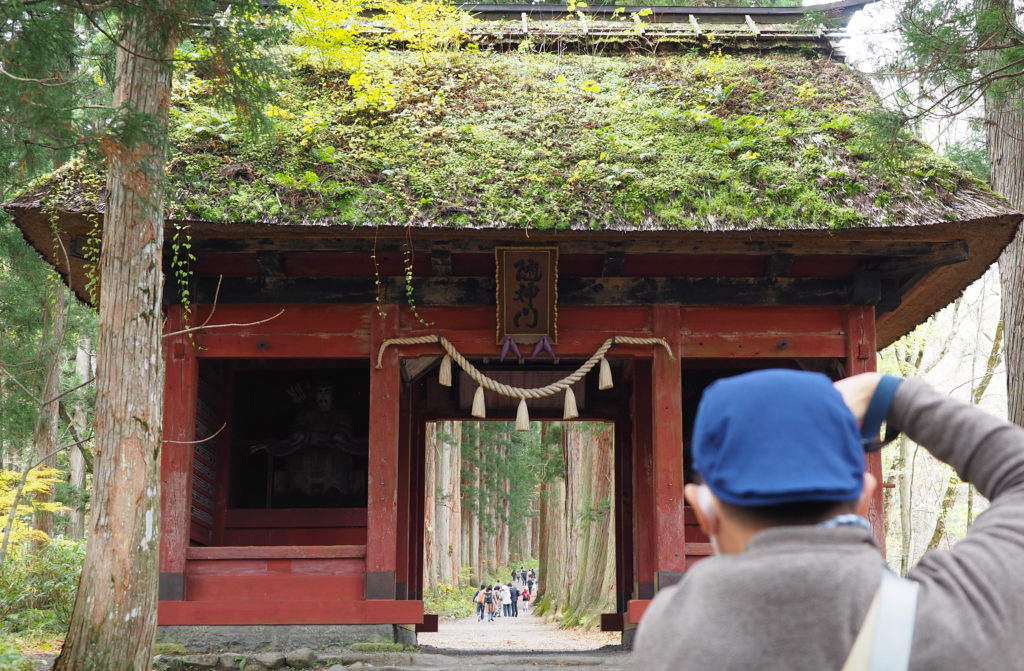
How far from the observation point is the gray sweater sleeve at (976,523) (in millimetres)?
1202

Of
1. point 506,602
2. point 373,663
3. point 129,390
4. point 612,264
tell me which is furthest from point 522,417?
point 506,602

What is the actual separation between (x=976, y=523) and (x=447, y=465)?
28.1 meters

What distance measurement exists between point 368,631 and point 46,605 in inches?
289

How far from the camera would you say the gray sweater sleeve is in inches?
47.3

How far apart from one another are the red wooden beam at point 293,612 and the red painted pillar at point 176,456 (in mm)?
169

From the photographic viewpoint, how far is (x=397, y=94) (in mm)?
9703

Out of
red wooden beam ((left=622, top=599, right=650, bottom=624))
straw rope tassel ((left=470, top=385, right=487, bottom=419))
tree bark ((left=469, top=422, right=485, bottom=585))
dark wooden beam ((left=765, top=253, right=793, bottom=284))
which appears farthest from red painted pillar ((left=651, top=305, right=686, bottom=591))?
tree bark ((left=469, top=422, right=485, bottom=585))

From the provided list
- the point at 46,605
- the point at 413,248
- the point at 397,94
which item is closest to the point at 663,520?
the point at 413,248

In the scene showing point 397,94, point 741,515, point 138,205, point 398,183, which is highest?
point 397,94

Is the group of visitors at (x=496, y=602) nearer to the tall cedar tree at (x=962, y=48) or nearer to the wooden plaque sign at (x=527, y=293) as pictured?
the wooden plaque sign at (x=527, y=293)

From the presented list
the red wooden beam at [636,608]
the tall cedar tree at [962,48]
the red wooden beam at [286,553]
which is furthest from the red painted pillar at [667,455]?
the tall cedar tree at [962,48]

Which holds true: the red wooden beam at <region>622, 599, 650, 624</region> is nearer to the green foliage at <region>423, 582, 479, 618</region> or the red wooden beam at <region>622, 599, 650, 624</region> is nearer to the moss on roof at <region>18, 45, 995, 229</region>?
the moss on roof at <region>18, 45, 995, 229</region>

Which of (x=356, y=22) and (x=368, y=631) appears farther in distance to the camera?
(x=356, y=22)

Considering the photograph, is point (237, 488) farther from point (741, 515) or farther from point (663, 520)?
point (741, 515)
